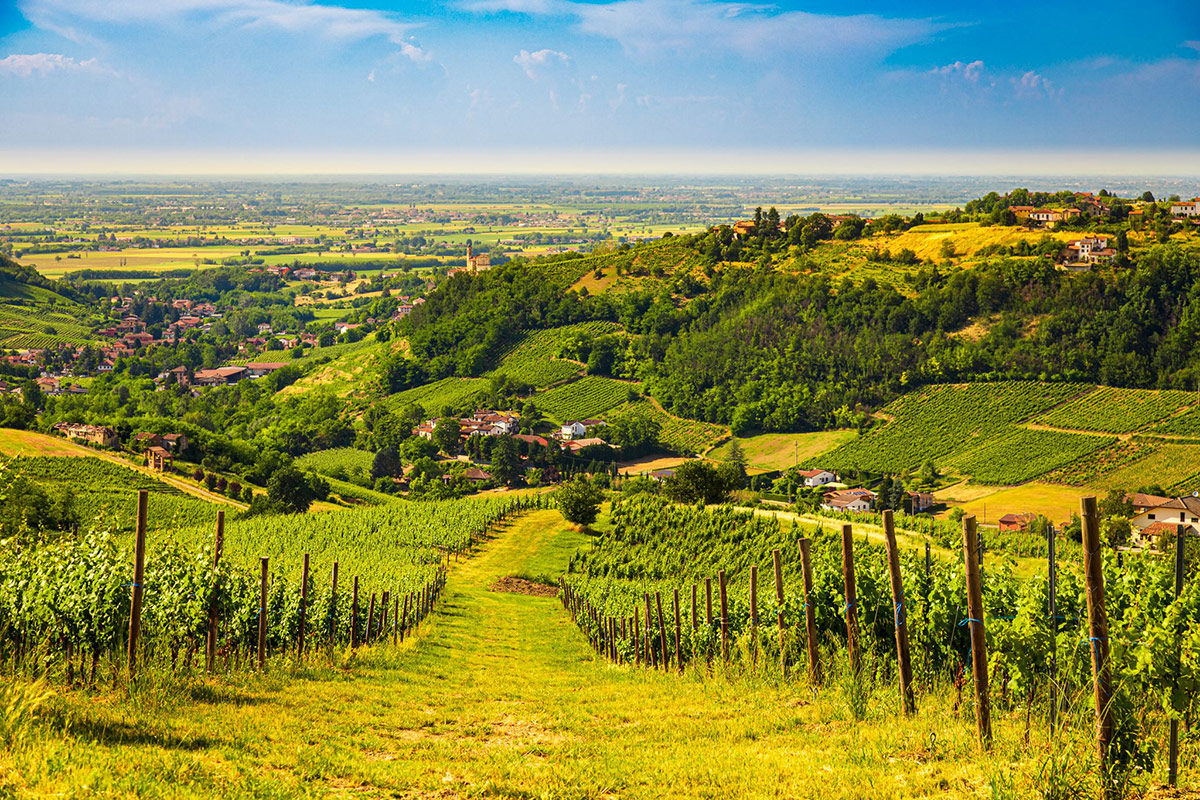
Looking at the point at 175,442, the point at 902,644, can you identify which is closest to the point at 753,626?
the point at 902,644

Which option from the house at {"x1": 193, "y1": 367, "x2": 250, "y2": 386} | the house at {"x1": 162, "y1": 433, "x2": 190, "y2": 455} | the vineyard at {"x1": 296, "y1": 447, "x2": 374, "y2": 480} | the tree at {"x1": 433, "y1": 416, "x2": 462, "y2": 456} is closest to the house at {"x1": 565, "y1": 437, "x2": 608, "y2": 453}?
the tree at {"x1": 433, "y1": 416, "x2": 462, "y2": 456}

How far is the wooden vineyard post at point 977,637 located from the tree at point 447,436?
83.5 meters

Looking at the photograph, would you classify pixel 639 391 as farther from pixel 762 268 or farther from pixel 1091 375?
pixel 1091 375

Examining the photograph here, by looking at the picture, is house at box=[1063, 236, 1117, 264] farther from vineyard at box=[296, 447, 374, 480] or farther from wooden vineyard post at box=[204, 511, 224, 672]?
wooden vineyard post at box=[204, 511, 224, 672]

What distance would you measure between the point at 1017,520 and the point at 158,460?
58106mm

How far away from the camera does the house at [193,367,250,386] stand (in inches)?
4973

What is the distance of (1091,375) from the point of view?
83188 mm

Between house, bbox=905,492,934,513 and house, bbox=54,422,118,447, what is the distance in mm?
59756

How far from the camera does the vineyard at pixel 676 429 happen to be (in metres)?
86.8

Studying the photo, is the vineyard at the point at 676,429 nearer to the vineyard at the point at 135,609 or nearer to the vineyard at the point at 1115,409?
the vineyard at the point at 1115,409

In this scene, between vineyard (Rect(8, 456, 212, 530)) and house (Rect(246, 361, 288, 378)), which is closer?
vineyard (Rect(8, 456, 212, 530))

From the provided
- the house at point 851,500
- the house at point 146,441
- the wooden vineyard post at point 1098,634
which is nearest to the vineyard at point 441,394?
the house at point 146,441

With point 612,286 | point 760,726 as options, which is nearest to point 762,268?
point 612,286

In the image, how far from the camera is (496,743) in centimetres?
798
